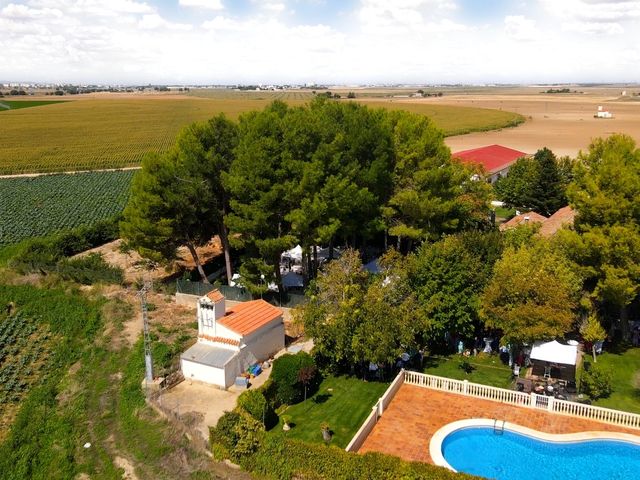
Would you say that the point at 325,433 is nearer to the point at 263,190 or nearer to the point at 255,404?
the point at 255,404

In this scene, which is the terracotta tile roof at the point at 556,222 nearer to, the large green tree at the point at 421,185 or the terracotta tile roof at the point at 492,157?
the large green tree at the point at 421,185

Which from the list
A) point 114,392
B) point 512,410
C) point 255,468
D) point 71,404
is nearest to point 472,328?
point 512,410

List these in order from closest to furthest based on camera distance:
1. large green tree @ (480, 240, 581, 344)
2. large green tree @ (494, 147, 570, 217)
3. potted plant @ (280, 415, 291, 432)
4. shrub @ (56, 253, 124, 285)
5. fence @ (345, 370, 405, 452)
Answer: fence @ (345, 370, 405, 452) → potted plant @ (280, 415, 291, 432) → large green tree @ (480, 240, 581, 344) → shrub @ (56, 253, 124, 285) → large green tree @ (494, 147, 570, 217)

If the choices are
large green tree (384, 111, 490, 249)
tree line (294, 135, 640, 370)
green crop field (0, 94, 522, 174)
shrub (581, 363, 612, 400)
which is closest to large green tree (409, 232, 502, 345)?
tree line (294, 135, 640, 370)

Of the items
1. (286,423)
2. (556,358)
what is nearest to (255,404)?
(286,423)

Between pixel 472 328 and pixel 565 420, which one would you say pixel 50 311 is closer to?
pixel 472 328

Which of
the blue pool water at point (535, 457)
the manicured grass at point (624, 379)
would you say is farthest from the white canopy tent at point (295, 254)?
the blue pool water at point (535, 457)

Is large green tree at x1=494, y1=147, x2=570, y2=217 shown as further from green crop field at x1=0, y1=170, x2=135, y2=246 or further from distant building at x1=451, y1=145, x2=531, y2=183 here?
green crop field at x1=0, y1=170, x2=135, y2=246

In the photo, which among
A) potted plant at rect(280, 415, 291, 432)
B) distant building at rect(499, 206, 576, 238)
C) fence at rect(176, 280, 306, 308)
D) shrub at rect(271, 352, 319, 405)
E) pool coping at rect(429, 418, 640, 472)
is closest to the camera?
pool coping at rect(429, 418, 640, 472)
